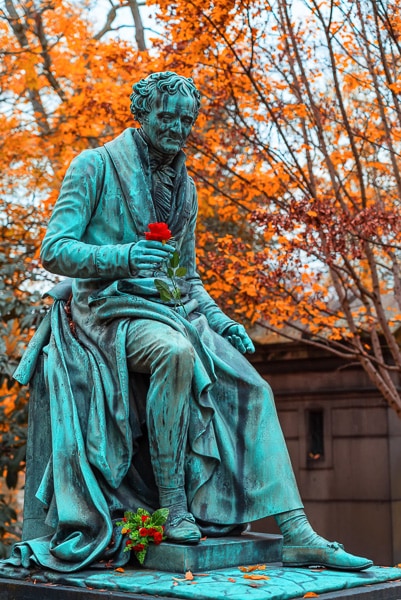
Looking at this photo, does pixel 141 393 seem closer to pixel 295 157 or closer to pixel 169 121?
pixel 169 121

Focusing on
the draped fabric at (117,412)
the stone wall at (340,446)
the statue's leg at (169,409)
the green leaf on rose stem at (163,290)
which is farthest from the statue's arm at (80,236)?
the stone wall at (340,446)

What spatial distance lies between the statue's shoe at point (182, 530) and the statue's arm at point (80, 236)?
103 centimetres

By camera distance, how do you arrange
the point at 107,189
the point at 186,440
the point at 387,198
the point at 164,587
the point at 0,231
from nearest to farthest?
the point at 164,587, the point at 186,440, the point at 107,189, the point at 387,198, the point at 0,231

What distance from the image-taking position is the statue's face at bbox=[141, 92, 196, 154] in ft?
14.0

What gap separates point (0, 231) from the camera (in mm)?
12078

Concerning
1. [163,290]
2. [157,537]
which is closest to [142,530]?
[157,537]

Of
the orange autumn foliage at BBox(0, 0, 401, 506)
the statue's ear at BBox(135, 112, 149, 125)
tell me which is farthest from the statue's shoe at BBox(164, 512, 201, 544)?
the orange autumn foliage at BBox(0, 0, 401, 506)

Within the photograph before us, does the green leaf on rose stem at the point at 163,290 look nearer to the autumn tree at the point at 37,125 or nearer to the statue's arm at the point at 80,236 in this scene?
the statue's arm at the point at 80,236

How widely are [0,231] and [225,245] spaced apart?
4114 millimetres

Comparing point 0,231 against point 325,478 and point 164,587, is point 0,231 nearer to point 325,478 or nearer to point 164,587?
point 325,478

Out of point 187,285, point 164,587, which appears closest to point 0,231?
point 187,285

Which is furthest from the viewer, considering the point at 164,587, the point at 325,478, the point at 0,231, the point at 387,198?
the point at 0,231

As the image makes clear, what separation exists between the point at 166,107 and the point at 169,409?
1.35m

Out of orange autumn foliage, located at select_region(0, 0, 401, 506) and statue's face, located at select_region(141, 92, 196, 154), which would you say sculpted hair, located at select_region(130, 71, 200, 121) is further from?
orange autumn foliage, located at select_region(0, 0, 401, 506)
